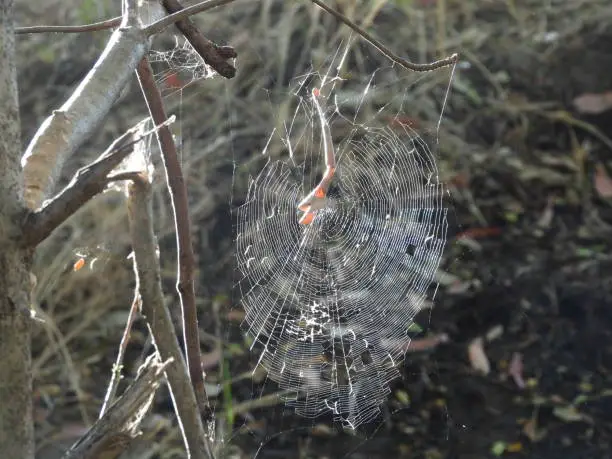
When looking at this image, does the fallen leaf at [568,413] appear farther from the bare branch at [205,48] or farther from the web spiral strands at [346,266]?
the bare branch at [205,48]

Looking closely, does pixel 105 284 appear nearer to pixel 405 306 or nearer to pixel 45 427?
pixel 45 427

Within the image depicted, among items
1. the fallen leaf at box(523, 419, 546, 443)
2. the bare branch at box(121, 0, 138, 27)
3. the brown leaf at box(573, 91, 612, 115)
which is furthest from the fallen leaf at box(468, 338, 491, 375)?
the bare branch at box(121, 0, 138, 27)

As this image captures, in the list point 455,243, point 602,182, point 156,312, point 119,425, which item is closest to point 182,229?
point 156,312

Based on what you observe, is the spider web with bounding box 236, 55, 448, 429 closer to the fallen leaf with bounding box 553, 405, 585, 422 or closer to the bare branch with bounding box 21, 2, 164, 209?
the fallen leaf with bounding box 553, 405, 585, 422

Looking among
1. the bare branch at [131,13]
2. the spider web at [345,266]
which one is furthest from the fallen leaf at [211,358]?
the bare branch at [131,13]

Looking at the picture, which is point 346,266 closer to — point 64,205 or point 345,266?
point 345,266

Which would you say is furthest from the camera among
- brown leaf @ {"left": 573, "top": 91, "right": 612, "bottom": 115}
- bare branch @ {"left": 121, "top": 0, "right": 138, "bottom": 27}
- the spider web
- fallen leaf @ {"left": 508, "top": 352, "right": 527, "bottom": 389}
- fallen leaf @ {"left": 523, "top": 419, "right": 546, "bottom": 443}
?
brown leaf @ {"left": 573, "top": 91, "right": 612, "bottom": 115}
